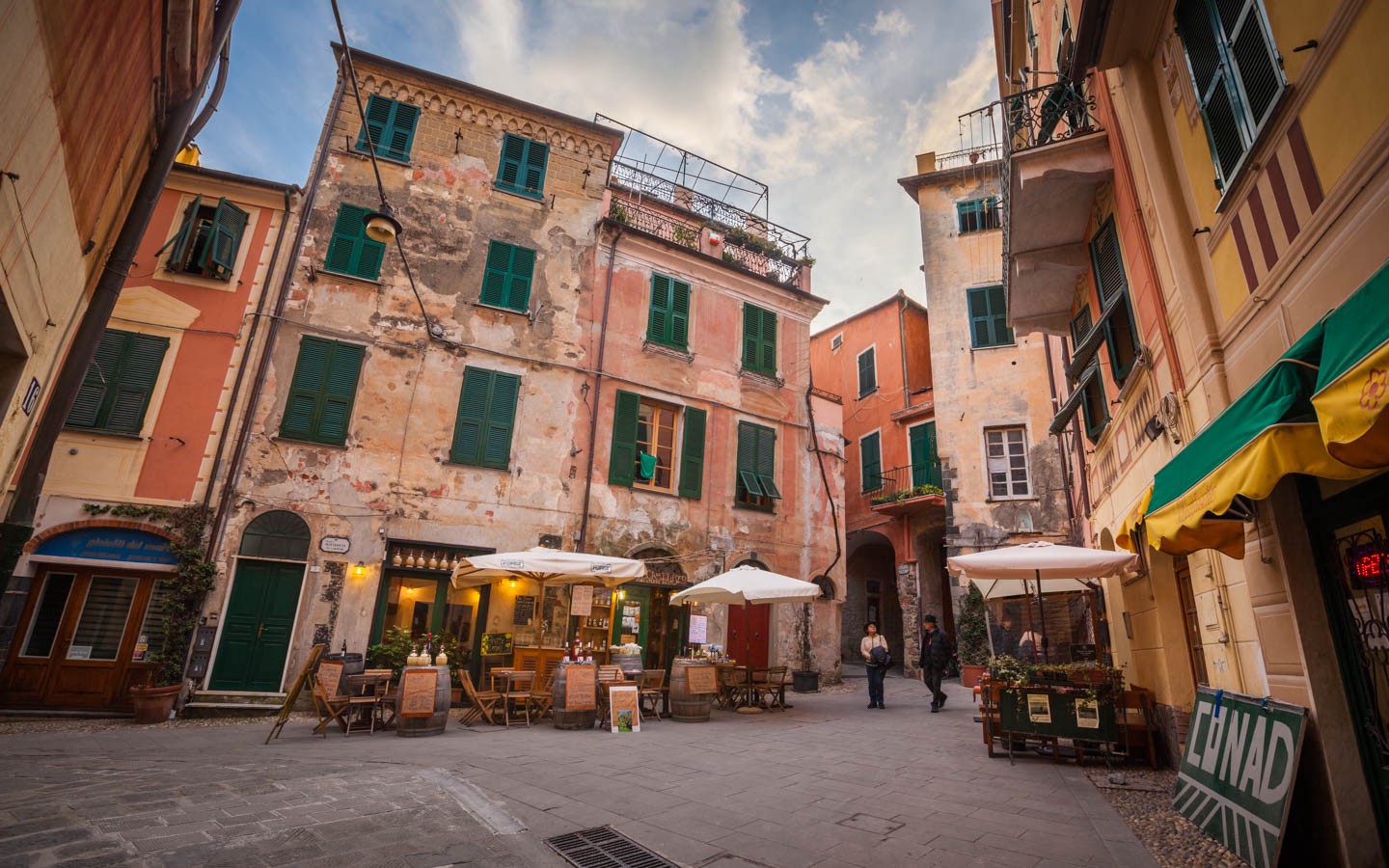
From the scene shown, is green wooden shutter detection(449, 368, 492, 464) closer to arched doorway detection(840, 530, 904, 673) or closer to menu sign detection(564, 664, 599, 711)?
menu sign detection(564, 664, 599, 711)

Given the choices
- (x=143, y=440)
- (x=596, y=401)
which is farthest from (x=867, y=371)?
(x=143, y=440)

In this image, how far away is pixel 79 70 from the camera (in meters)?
3.83

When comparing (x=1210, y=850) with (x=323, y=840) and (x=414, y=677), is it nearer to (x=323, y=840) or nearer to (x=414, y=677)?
(x=323, y=840)

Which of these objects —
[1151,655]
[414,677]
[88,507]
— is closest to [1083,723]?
[1151,655]

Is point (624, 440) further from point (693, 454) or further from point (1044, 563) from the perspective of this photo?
point (1044, 563)

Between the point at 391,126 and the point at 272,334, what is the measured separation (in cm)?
529

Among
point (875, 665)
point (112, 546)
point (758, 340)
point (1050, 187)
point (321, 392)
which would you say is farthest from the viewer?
point (758, 340)

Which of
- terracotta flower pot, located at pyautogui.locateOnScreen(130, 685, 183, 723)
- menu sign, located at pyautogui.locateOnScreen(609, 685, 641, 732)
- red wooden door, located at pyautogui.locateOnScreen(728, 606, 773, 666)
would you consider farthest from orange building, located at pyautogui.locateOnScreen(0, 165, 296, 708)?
red wooden door, located at pyautogui.locateOnScreen(728, 606, 773, 666)

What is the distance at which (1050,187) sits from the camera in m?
7.48

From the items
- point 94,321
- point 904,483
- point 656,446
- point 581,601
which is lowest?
point 581,601

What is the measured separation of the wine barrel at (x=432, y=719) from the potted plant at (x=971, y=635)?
12.1m

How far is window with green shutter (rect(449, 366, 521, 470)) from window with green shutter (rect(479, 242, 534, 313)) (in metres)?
1.62

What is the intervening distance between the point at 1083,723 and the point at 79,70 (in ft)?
31.7

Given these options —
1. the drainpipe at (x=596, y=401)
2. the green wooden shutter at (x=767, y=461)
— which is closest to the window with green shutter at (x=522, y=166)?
the drainpipe at (x=596, y=401)
